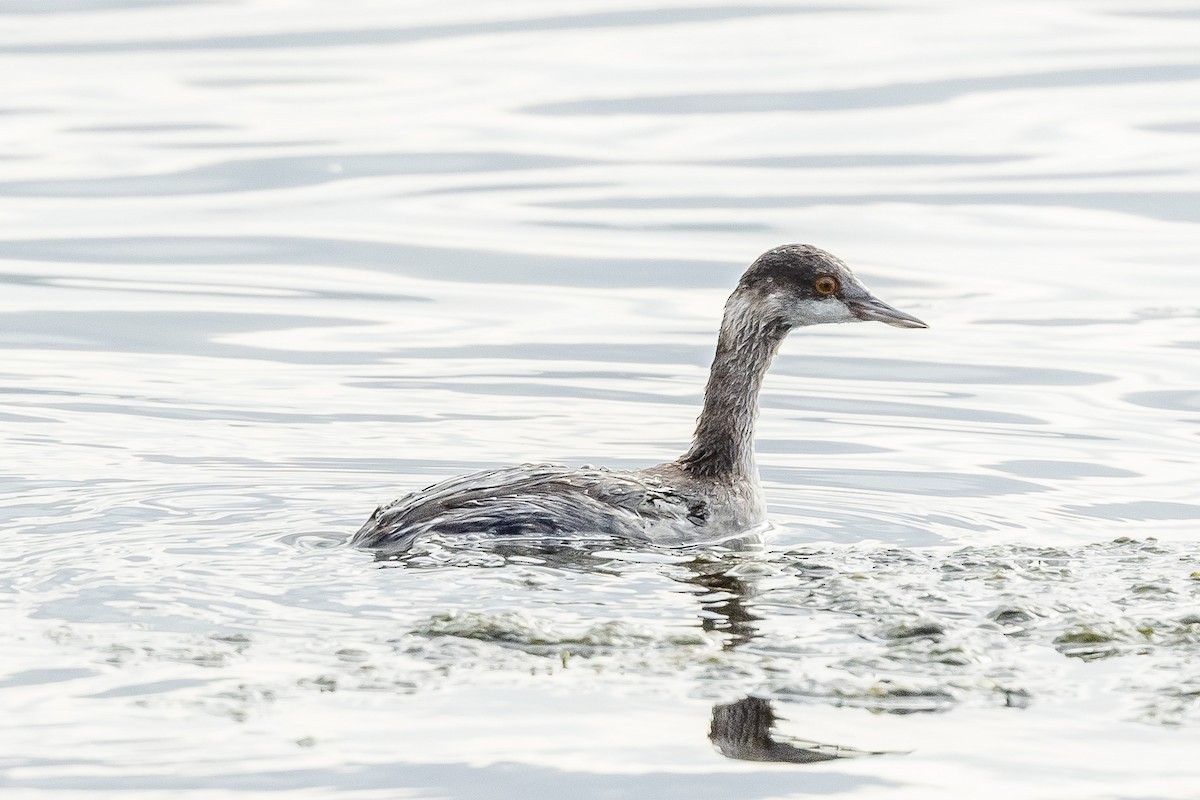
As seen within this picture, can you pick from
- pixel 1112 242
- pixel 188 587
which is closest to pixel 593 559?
pixel 188 587

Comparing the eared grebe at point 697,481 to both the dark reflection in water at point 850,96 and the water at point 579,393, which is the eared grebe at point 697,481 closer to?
the water at point 579,393

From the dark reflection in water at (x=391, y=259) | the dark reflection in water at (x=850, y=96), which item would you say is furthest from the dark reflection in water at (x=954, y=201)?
the dark reflection in water at (x=850, y=96)

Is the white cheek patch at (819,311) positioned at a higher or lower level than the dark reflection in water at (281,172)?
lower

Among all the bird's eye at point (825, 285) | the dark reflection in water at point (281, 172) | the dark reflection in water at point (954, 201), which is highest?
the dark reflection in water at point (281, 172)

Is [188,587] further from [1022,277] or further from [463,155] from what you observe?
[463,155]

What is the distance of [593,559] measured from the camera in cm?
853

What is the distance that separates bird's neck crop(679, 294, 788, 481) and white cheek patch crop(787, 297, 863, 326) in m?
0.13

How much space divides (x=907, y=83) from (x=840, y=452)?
11778 millimetres

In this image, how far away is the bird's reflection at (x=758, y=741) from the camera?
6172 mm

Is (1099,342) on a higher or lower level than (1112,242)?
lower

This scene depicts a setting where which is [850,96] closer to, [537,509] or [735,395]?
[735,395]

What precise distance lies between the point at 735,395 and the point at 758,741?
427 cm

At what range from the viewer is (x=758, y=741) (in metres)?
6.28

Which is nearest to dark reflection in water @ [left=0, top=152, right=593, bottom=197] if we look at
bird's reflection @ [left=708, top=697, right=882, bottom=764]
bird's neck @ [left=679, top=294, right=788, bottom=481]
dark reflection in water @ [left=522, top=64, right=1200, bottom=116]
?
dark reflection in water @ [left=522, top=64, right=1200, bottom=116]
